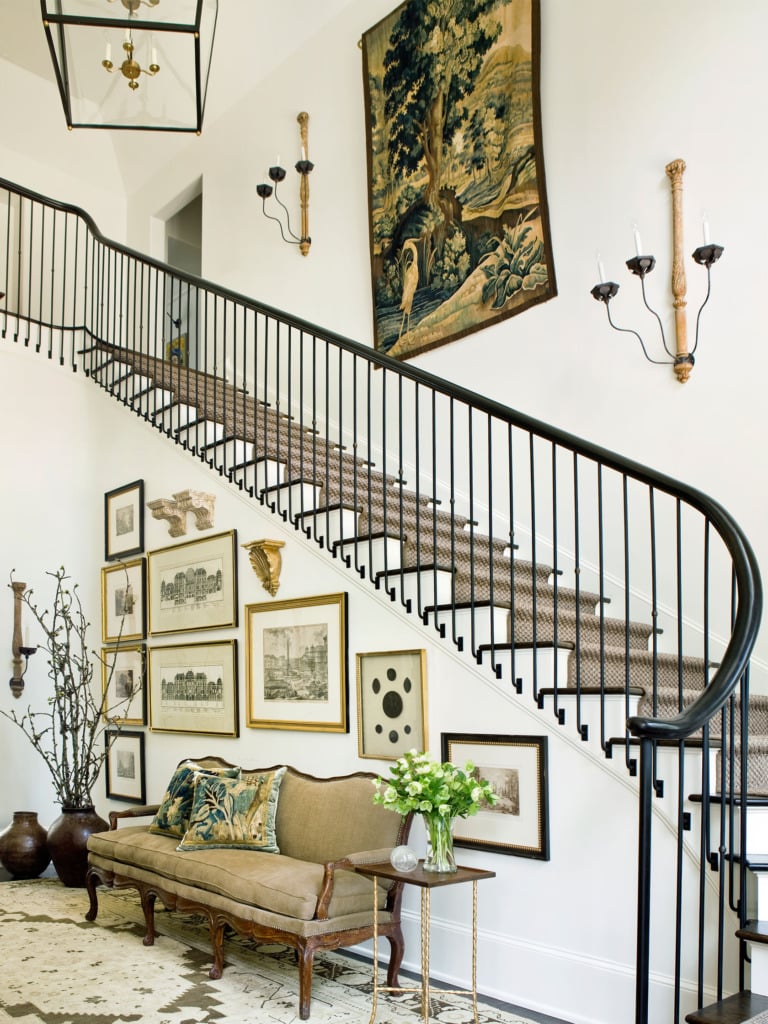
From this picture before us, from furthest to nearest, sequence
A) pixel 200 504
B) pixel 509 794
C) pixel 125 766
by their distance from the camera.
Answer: pixel 125 766, pixel 200 504, pixel 509 794

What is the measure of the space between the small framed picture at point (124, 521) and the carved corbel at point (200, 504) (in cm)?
87

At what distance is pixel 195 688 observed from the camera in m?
5.95

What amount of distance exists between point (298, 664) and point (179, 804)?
947 millimetres

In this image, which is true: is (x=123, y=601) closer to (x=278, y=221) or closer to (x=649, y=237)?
(x=278, y=221)

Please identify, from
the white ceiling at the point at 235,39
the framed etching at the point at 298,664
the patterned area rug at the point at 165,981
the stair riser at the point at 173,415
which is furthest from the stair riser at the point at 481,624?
the white ceiling at the point at 235,39

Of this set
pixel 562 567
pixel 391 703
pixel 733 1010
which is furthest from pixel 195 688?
pixel 733 1010

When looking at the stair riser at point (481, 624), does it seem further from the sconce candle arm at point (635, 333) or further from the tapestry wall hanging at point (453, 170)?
the tapestry wall hanging at point (453, 170)

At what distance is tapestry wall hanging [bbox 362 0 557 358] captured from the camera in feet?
18.9

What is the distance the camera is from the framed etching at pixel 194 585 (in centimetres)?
567

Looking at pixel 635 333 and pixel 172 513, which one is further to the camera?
pixel 172 513

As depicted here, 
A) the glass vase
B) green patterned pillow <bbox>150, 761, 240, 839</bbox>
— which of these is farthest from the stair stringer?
green patterned pillow <bbox>150, 761, 240, 839</bbox>

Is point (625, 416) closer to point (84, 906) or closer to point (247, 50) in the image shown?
point (84, 906)

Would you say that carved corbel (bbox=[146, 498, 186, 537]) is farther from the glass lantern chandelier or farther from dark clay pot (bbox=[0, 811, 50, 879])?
the glass lantern chandelier

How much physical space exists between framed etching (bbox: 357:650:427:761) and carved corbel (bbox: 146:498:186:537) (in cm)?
197
